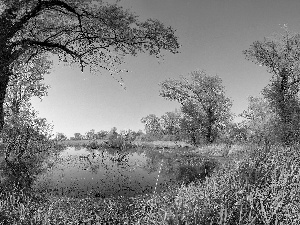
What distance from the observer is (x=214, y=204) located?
536 cm

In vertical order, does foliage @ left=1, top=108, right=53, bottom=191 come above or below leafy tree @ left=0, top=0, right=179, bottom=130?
below

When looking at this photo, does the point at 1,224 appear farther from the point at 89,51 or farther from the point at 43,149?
the point at 89,51

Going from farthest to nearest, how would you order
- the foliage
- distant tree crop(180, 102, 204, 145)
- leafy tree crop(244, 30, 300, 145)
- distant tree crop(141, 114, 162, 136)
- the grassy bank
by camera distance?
distant tree crop(141, 114, 162, 136)
distant tree crop(180, 102, 204, 145)
leafy tree crop(244, 30, 300, 145)
the foliage
the grassy bank

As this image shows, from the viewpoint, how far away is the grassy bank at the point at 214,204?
15.4 ft

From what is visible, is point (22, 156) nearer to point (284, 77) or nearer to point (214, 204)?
point (214, 204)

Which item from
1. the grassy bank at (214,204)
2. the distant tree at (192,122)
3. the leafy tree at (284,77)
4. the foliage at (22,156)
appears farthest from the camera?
the distant tree at (192,122)

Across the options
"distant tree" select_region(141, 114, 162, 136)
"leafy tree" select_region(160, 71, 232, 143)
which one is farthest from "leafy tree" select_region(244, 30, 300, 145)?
"distant tree" select_region(141, 114, 162, 136)

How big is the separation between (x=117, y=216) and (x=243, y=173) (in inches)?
159

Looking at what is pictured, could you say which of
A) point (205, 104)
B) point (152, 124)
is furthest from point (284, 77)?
point (152, 124)

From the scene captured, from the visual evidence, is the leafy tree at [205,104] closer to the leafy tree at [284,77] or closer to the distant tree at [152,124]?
the leafy tree at [284,77]

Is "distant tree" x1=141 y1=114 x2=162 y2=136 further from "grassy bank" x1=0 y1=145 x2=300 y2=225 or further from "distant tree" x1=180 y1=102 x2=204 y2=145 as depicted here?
"grassy bank" x1=0 y1=145 x2=300 y2=225

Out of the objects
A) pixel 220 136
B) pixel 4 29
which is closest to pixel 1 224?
pixel 4 29

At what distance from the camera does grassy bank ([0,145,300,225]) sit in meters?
4.70

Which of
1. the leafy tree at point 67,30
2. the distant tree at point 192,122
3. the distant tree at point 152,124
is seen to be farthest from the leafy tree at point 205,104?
the distant tree at point 152,124
